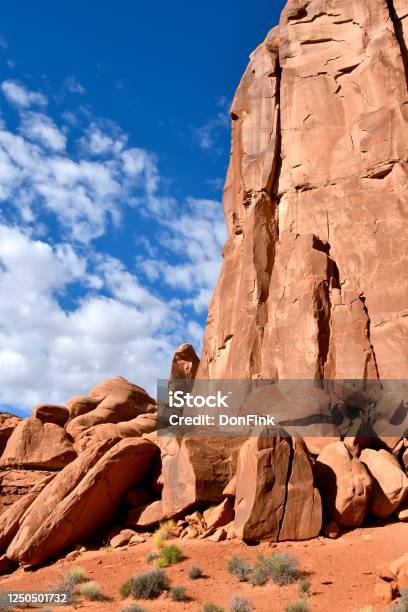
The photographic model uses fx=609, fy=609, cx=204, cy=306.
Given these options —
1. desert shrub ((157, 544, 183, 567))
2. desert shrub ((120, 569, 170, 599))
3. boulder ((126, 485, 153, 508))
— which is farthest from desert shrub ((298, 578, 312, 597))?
boulder ((126, 485, 153, 508))

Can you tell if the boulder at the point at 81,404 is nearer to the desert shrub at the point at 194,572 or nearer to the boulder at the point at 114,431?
the boulder at the point at 114,431

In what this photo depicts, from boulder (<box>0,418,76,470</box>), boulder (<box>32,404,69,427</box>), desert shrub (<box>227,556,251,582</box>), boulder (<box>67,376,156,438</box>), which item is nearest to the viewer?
desert shrub (<box>227,556,251,582</box>)

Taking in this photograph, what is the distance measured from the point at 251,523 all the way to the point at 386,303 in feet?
33.5

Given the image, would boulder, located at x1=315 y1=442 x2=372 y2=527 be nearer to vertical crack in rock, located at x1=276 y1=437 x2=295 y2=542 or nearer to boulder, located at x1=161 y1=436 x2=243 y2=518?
vertical crack in rock, located at x1=276 y1=437 x2=295 y2=542

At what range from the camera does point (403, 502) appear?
700 inches

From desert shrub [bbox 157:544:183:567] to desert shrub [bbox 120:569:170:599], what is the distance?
1270 millimetres

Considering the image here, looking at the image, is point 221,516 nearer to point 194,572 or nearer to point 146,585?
point 194,572

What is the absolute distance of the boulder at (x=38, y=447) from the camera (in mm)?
26781

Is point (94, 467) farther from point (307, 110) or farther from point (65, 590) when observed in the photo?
point (307, 110)

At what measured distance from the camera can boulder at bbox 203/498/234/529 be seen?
18416mm

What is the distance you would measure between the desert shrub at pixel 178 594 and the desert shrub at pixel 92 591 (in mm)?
1834

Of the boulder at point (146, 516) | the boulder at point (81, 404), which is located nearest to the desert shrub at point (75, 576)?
the boulder at point (146, 516)

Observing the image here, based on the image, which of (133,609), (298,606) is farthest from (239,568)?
(133,609)

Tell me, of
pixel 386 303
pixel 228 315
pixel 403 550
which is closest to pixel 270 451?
pixel 403 550
